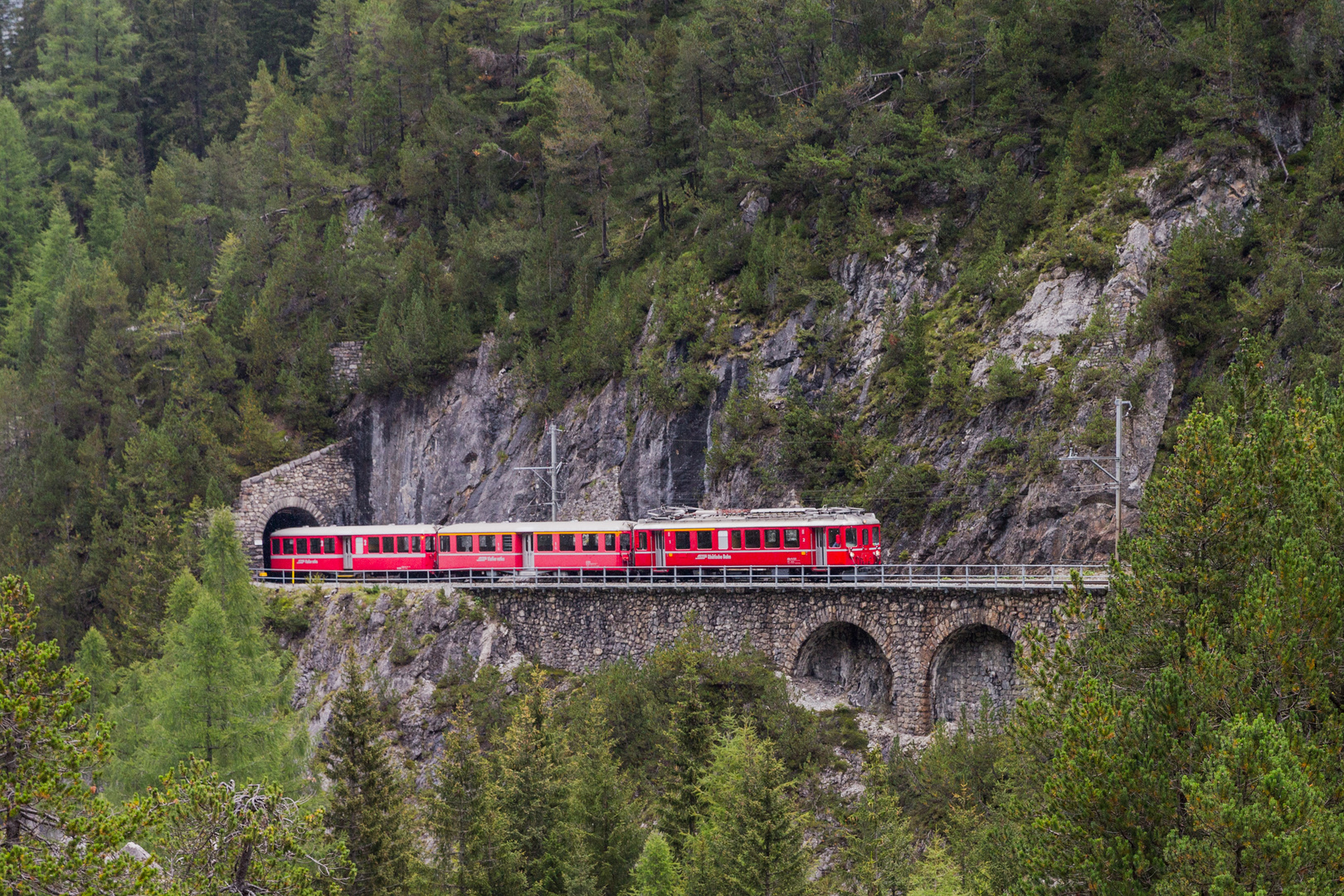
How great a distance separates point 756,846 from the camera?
74.6 feet

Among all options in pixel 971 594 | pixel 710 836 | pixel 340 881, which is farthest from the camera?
pixel 971 594

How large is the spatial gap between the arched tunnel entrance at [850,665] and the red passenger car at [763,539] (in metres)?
2.32

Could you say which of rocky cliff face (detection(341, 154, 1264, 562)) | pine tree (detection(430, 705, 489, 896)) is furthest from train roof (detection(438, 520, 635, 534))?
pine tree (detection(430, 705, 489, 896))

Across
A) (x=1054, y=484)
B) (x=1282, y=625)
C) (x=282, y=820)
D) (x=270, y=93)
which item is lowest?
(x=282, y=820)

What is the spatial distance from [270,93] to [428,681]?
50.9 metres

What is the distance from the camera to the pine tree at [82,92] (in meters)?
84.6

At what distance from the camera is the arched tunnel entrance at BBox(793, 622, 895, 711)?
35.0 m

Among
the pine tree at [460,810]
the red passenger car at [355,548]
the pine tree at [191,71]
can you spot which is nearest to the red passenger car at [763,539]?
the red passenger car at [355,548]

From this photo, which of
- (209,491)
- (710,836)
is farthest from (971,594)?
(209,491)

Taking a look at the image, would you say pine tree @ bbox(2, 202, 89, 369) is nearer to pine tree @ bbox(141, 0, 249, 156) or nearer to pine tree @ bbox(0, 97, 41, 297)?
pine tree @ bbox(0, 97, 41, 297)

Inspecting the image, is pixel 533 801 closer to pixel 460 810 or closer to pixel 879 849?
pixel 460 810

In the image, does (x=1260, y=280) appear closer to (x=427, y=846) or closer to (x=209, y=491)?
(x=427, y=846)

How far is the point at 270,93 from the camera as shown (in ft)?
249

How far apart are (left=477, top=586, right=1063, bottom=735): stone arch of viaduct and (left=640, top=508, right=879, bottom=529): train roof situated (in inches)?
84.6
